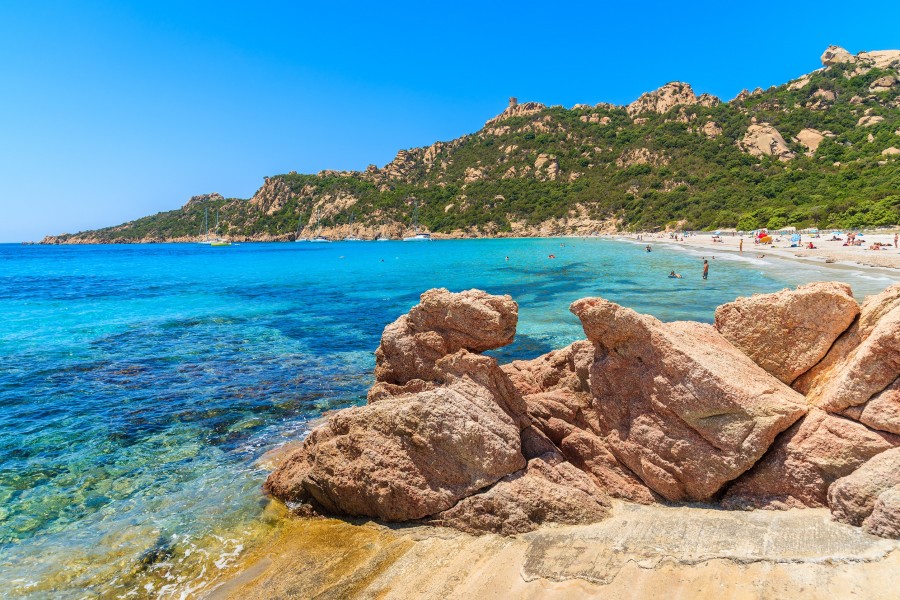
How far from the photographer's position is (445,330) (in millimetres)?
7172

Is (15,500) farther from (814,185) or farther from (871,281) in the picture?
(814,185)

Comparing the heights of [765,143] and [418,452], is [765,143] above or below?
above

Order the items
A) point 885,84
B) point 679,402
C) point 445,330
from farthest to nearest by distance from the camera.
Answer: point 885,84 → point 445,330 → point 679,402

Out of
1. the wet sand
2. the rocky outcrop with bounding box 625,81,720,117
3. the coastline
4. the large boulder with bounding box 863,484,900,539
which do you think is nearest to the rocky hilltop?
the large boulder with bounding box 863,484,900,539

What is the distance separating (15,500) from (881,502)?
11.0 metres

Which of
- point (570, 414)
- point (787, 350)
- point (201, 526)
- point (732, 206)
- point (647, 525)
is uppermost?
point (732, 206)

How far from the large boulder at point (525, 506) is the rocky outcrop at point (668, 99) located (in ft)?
576

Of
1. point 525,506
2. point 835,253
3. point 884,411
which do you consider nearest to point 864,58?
point 835,253

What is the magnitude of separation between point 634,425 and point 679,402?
67cm

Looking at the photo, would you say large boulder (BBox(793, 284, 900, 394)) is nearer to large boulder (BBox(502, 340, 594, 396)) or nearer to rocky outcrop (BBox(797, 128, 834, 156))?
large boulder (BBox(502, 340, 594, 396))

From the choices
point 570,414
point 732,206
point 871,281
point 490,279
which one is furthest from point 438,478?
point 732,206

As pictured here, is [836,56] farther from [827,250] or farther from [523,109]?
[827,250]

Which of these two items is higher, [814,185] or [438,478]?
[814,185]

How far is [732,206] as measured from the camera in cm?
9212
